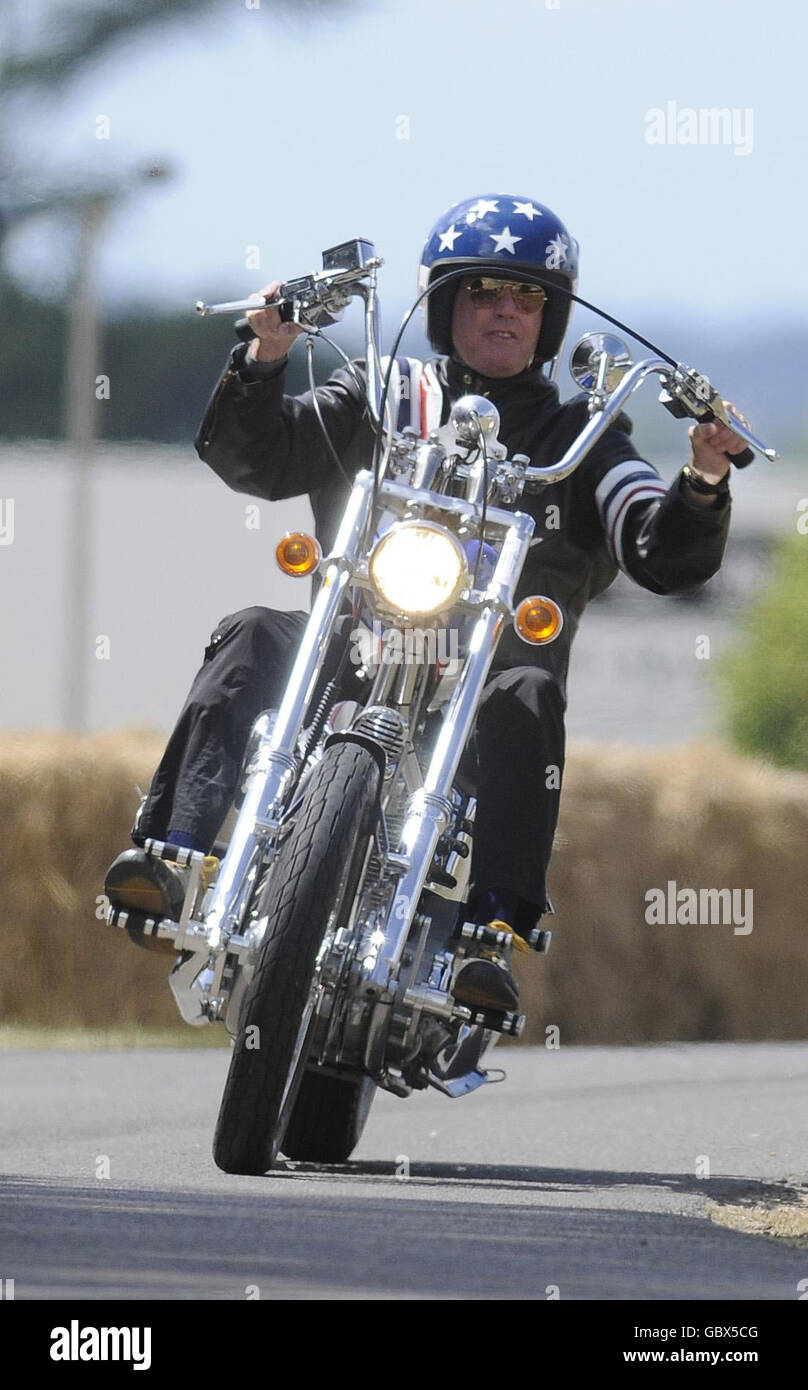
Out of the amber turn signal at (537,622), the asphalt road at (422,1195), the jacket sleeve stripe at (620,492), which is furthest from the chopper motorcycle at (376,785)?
the asphalt road at (422,1195)

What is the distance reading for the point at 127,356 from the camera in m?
32.5

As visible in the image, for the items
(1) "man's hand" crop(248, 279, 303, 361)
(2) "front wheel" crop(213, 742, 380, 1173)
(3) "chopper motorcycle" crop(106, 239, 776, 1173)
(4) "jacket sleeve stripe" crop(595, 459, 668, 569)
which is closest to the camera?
(2) "front wheel" crop(213, 742, 380, 1173)

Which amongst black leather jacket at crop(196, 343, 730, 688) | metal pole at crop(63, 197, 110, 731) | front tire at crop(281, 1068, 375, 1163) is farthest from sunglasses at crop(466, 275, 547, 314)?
metal pole at crop(63, 197, 110, 731)

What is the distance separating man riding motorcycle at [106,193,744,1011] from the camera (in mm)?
5578

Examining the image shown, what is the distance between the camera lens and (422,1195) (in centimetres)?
556

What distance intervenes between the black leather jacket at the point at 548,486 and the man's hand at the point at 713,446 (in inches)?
2.9

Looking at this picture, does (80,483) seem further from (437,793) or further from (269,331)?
(437,793)

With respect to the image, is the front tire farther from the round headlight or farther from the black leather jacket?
the round headlight

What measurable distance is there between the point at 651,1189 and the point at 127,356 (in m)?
27.3

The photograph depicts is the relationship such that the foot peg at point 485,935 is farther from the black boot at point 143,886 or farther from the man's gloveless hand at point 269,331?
the man's gloveless hand at point 269,331

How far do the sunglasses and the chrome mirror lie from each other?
34 cm

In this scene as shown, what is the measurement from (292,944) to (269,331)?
143 cm
